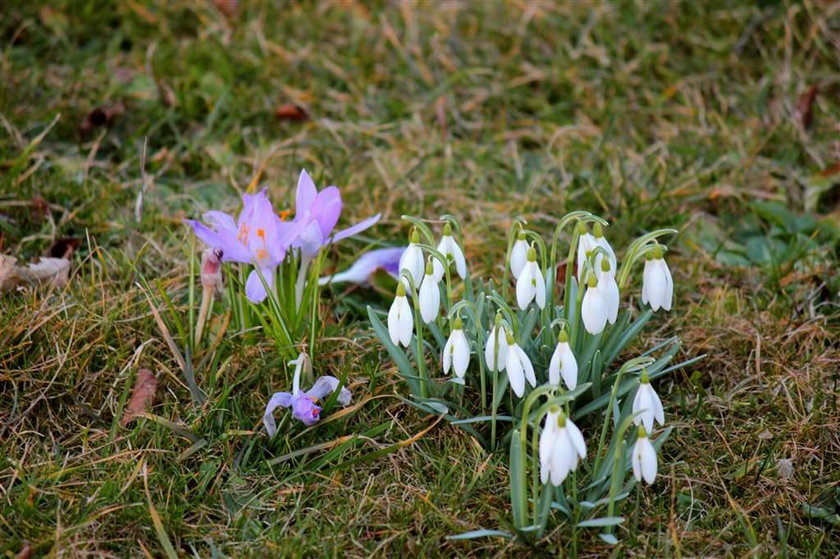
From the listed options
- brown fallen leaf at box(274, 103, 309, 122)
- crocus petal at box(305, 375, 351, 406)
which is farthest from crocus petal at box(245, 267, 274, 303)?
brown fallen leaf at box(274, 103, 309, 122)

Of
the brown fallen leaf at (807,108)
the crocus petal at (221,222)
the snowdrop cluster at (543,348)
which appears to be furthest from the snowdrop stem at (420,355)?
the brown fallen leaf at (807,108)

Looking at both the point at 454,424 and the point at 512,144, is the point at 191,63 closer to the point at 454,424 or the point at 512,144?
the point at 512,144

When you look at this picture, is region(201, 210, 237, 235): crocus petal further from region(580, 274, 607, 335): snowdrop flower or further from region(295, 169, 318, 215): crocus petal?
region(580, 274, 607, 335): snowdrop flower

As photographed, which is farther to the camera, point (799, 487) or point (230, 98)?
point (230, 98)

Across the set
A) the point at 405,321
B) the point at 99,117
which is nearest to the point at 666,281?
the point at 405,321

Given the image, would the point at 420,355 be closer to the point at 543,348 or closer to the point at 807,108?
the point at 543,348

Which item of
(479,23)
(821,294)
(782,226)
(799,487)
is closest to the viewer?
(799,487)

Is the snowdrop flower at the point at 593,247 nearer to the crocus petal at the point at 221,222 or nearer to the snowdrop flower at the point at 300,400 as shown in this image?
the snowdrop flower at the point at 300,400

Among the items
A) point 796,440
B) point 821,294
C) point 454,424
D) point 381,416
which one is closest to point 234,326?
point 381,416
